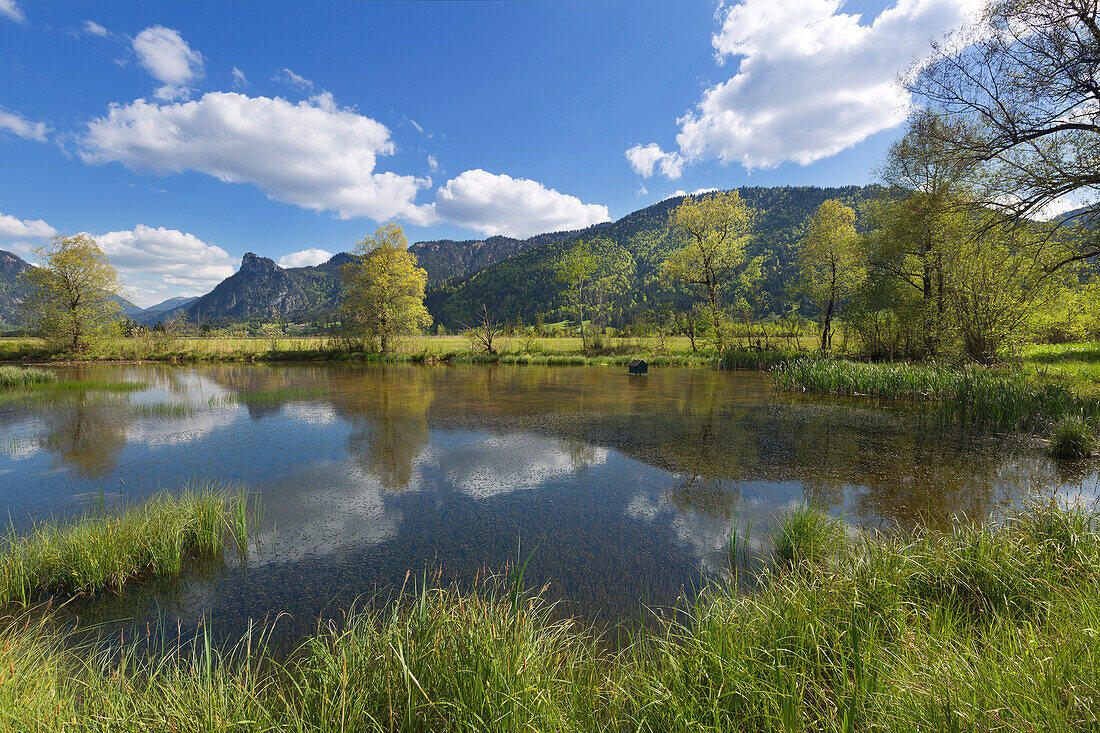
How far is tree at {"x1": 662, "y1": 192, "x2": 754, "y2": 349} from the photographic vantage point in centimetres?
3100

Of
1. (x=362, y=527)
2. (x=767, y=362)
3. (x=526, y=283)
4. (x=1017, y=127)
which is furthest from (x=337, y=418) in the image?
(x=526, y=283)

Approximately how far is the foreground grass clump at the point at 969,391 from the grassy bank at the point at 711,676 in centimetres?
1016

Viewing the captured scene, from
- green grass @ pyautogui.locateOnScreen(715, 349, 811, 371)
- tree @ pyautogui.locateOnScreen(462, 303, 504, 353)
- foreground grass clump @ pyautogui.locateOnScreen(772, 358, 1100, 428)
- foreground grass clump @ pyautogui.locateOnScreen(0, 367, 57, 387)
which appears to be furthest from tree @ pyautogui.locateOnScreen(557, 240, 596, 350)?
foreground grass clump @ pyautogui.locateOnScreen(0, 367, 57, 387)

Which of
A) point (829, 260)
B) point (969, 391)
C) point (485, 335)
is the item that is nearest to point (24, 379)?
point (485, 335)

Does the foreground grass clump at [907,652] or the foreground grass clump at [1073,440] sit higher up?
the foreground grass clump at [907,652]

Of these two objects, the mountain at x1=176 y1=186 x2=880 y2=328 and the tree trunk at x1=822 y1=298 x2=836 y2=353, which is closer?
the tree trunk at x1=822 y1=298 x2=836 y2=353

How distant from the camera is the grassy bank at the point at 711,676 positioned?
1855 mm

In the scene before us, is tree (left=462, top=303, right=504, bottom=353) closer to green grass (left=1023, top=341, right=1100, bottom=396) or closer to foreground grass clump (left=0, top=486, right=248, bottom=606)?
foreground grass clump (left=0, top=486, right=248, bottom=606)

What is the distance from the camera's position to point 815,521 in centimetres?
499

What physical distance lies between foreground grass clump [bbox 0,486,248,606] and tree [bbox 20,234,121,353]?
3870 cm

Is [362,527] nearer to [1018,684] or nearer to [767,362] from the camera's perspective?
[1018,684]

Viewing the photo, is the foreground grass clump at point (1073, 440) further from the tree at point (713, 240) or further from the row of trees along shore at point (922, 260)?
the tree at point (713, 240)

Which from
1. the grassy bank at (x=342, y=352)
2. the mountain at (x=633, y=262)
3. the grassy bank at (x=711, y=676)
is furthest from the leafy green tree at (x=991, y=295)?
the mountain at (x=633, y=262)

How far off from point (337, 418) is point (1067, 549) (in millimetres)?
14396
